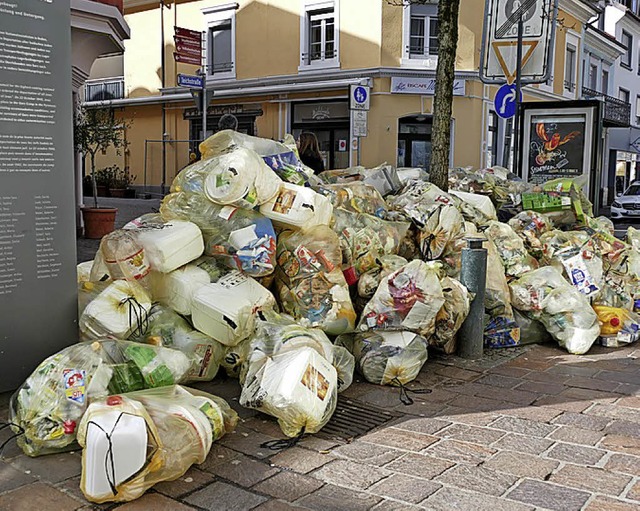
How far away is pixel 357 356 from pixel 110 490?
213 centimetres

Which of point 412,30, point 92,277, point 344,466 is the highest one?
point 412,30

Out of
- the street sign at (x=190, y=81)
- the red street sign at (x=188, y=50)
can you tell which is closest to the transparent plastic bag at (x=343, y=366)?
the street sign at (x=190, y=81)

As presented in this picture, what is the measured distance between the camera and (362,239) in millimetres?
5258

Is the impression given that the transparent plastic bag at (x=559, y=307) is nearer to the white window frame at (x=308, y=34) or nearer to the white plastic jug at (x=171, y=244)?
the white plastic jug at (x=171, y=244)

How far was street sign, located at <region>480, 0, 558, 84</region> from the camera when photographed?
1041 centimetres

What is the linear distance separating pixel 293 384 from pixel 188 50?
57.7ft

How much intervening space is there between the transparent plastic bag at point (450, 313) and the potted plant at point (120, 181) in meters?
20.1

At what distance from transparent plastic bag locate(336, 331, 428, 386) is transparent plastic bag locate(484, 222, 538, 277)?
174cm

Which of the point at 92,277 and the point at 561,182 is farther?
the point at 561,182

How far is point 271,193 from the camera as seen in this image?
15.5ft

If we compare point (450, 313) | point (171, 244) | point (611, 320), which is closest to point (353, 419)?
point (450, 313)

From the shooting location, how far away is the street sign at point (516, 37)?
34.2ft

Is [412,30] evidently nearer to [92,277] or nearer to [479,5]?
[479,5]

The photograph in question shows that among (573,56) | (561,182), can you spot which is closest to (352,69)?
(573,56)
